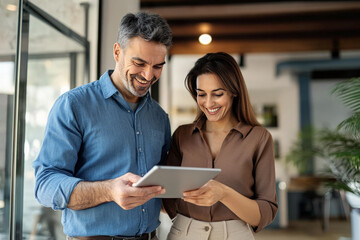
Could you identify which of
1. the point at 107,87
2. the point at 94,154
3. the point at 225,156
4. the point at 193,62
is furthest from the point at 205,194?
the point at 193,62

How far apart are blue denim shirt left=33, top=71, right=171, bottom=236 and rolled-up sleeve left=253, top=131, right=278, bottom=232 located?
43 cm

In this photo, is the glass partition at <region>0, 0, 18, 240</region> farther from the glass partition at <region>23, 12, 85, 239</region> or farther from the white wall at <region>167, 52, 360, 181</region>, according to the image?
the white wall at <region>167, 52, 360, 181</region>

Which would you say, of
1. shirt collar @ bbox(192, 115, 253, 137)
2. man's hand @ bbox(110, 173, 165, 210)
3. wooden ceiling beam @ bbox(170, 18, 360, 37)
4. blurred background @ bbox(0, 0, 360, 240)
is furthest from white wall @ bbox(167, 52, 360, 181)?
man's hand @ bbox(110, 173, 165, 210)

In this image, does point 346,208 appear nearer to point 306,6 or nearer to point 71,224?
point 306,6

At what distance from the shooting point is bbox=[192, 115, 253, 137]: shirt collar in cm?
172

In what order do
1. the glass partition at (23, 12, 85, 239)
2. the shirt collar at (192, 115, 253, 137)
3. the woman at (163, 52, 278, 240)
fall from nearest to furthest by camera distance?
1. the woman at (163, 52, 278, 240)
2. the shirt collar at (192, 115, 253, 137)
3. the glass partition at (23, 12, 85, 239)

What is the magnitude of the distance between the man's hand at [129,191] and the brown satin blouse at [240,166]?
43cm

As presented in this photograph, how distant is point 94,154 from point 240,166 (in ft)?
1.99

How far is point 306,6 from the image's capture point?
5.31m

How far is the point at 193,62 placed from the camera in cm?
498

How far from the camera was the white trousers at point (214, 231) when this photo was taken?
1574 millimetres

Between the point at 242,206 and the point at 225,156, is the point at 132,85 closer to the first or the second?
the point at 225,156

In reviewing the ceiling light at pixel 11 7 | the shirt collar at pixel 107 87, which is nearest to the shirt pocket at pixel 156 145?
the shirt collar at pixel 107 87

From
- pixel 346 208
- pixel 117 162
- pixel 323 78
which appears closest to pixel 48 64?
pixel 117 162
